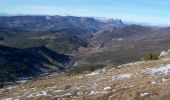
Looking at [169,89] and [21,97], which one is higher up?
[169,89]

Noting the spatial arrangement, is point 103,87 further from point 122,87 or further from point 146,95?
point 146,95

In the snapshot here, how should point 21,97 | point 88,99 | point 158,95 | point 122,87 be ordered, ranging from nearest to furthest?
point 158,95
point 88,99
point 122,87
point 21,97

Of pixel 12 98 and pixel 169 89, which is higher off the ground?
pixel 169 89

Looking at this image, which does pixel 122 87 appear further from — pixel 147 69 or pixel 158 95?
pixel 147 69

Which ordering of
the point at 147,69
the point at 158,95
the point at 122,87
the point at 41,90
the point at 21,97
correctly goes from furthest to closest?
the point at 147,69 < the point at 41,90 < the point at 21,97 < the point at 122,87 < the point at 158,95

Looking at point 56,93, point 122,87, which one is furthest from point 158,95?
point 56,93

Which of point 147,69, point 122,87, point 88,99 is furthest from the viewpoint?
point 147,69

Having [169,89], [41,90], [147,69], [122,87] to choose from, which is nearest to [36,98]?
[41,90]

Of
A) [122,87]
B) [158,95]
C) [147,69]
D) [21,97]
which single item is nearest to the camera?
[158,95]

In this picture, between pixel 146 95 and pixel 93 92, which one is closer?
pixel 146 95

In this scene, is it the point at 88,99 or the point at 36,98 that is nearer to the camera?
the point at 88,99
